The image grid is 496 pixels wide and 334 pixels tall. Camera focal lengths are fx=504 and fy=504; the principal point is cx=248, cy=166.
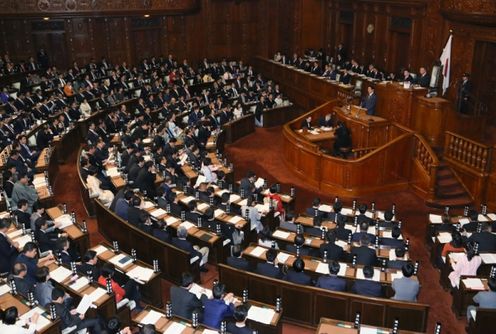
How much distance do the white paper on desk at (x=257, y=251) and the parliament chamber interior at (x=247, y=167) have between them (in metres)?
0.03

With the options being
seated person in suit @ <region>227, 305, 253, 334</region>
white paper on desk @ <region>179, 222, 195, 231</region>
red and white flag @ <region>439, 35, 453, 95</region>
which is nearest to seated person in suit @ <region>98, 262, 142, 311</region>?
seated person in suit @ <region>227, 305, 253, 334</region>

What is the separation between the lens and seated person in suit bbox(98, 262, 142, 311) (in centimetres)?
827

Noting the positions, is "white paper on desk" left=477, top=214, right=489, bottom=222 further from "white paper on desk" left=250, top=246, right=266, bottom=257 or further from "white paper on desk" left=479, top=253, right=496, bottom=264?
"white paper on desk" left=250, top=246, right=266, bottom=257

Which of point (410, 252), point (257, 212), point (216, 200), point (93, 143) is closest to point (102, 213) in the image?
point (216, 200)

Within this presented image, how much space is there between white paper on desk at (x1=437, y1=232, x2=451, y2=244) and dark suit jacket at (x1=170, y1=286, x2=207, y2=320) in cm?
551

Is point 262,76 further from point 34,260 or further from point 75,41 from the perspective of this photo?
point 34,260

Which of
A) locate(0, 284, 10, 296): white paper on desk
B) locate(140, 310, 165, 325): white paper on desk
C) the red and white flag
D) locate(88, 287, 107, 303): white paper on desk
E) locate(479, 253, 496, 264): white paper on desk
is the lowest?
locate(479, 253, 496, 264): white paper on desk

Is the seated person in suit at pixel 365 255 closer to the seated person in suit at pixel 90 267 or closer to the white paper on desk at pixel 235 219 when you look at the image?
the white paper on desk at pixel 235 219

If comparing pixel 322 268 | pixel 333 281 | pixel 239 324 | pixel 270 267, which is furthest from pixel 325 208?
pixel 239 324

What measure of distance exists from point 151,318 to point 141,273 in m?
1.47

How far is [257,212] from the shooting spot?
11758mm

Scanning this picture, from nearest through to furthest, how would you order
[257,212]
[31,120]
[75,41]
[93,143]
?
[257,212], [93,143], [31,120], [75,41]

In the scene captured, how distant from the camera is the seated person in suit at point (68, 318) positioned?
23.8 ft

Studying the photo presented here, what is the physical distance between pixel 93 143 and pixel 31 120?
3.20 meters
